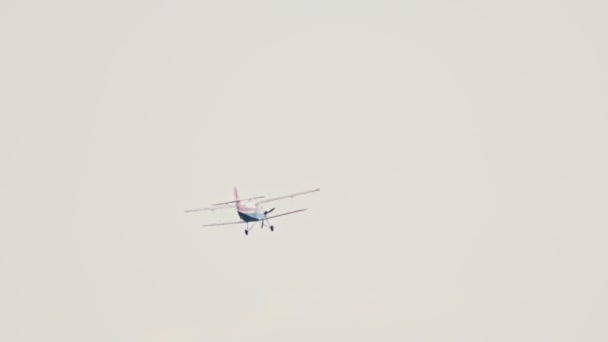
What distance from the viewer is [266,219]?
5315 inches

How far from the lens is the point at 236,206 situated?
450ft

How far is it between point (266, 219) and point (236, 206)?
519 centimetres
